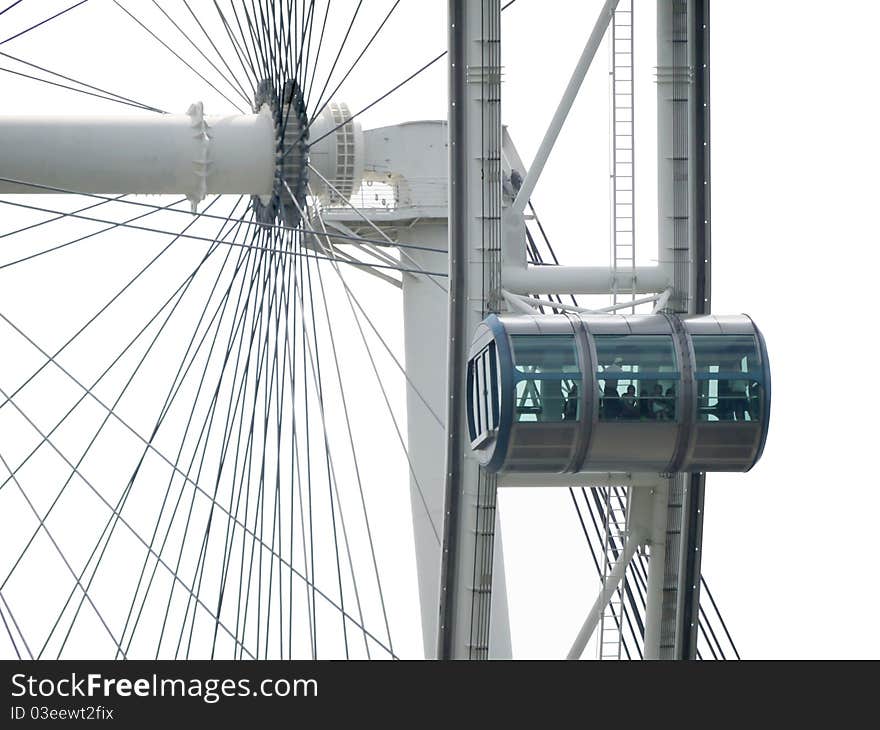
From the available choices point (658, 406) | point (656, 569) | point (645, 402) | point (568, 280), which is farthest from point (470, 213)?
point (656, 569)

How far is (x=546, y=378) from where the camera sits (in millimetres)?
33812

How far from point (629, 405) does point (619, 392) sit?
0.22m

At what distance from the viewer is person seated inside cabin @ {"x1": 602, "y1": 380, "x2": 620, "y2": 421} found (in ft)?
112

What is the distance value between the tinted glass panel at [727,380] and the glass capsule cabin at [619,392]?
1 cm

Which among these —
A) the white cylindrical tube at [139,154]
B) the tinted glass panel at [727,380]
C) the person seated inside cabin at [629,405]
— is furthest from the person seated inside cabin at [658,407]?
the white cylindrical tube at [139,154]

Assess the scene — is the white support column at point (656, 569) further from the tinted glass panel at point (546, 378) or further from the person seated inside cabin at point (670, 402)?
the tinted glass panel at point (546, 378)

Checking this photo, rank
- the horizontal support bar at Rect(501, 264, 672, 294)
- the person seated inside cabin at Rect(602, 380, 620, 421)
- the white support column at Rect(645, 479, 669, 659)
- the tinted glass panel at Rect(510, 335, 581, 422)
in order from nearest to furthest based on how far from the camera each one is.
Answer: the tinted glass panel at Rect(510, 335, 581, 422) < the person seated inside cabin at Rect(602, 380, 620, 421) < the horizontal support bar at Rect(501, 264, 672, 294) < the white support column at Rect(645, 479, 669, 659)

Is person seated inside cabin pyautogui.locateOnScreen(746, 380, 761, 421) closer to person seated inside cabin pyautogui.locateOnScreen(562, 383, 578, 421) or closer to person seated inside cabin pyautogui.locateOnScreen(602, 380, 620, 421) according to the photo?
person seated inside cabin pyautogui.locateOnScreen(602, 380, 620, 421)

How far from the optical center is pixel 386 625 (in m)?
37.0

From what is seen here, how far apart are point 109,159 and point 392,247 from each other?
4584 millimetres

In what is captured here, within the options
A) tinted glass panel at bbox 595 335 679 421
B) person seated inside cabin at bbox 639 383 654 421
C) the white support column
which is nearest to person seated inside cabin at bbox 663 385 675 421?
tinted glass panel at bbox 595 335 679 421

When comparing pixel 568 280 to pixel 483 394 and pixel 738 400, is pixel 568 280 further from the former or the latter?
pixel 738 400

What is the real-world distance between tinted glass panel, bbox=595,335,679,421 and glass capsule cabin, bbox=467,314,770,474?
0.01 m
